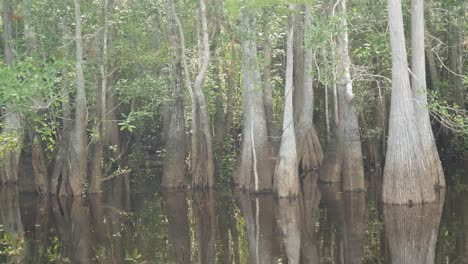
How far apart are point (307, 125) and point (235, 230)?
610 centimetres

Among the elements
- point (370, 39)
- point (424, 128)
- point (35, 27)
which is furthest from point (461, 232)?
point (35, 27)

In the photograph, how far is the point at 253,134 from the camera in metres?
17.4

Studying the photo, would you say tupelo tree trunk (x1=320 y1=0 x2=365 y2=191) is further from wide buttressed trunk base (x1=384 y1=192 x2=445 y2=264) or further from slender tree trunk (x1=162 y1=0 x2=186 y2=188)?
slender tree trunk (x1=162 y1=0 x2=186 y2=188)

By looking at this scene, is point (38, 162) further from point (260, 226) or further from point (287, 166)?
point (260, 226)

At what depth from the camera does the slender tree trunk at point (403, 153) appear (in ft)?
46.2

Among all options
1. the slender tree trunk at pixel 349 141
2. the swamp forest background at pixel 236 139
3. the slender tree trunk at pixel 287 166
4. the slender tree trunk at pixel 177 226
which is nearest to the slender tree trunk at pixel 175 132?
the swamp forest background at pixel 236 139

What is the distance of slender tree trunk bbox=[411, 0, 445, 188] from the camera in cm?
1468

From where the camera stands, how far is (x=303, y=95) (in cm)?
1812

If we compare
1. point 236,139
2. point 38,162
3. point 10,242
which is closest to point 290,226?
point 10,242

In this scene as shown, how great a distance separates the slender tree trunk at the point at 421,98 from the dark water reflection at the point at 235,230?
706 millimetres

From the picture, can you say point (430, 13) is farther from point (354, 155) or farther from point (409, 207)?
point (409, 207)

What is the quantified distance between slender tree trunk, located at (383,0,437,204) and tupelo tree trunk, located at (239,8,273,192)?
3683 mm

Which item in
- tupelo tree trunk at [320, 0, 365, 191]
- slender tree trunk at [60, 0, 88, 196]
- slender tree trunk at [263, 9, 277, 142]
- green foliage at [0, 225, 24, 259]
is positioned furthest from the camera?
slender tree trunk at [60, 0, 88, 196]

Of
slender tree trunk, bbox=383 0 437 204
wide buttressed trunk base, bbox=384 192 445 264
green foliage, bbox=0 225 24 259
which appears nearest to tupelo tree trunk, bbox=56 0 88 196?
green foliage, bbox=0 225 24 259
